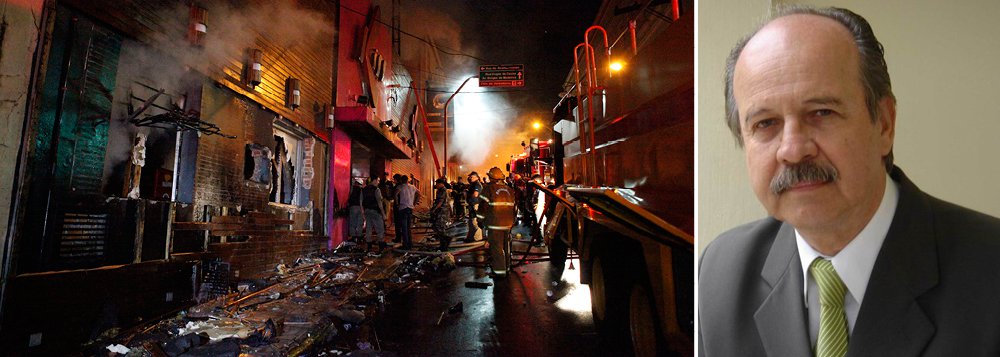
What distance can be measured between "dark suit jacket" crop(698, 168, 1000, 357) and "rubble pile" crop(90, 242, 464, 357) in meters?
3.51

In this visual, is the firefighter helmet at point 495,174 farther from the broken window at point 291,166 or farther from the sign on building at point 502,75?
the sign on building at point 502,75

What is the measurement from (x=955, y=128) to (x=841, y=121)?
4.17ft

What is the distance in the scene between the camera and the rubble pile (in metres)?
3.90

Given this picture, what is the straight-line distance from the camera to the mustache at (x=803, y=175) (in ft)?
3.57

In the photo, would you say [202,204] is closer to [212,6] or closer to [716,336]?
[212,6]

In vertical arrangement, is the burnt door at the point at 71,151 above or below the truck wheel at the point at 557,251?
above

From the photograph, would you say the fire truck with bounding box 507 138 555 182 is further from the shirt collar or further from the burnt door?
the shirt collar

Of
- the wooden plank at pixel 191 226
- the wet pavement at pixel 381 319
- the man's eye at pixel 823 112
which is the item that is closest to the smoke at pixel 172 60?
the wooden plank at pixel 191 226

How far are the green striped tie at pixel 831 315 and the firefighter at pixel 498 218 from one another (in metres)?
6.69

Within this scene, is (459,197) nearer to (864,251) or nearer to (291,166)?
(291,166)

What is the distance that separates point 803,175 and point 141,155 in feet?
22.5

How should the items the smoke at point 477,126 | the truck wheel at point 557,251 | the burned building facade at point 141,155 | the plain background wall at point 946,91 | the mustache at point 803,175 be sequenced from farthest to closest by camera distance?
the smoke at point 477,126, the truck wheel at point 557,251, the burned building facade at point 141,155, the plain background wall at point 946,91, the mustache at point 803,175

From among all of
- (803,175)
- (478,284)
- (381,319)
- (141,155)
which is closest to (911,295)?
(803,175)

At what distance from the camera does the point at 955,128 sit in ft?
5.81
